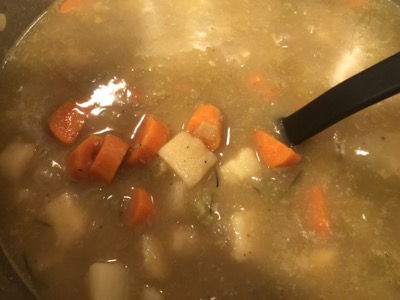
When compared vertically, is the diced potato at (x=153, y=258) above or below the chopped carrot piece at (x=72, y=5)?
below

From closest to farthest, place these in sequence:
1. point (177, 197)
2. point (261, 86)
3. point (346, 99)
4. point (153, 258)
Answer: point (346, 99), point (153, 258), point (177, 197), point (261, 86)

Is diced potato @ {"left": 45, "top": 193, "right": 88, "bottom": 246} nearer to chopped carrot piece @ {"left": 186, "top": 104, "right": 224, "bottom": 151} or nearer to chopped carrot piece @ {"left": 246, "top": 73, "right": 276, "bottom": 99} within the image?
chopped carrot piece @ {"left": 186, "top": 104, "right": 224, "bottom": 151}

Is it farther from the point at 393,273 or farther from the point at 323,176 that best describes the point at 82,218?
the point at 393,273

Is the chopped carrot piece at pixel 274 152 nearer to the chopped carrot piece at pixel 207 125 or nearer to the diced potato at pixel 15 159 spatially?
the chopped carrot piece at pixel 207 125

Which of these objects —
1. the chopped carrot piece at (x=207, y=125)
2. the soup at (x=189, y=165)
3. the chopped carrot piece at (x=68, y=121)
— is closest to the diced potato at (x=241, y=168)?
the soup at (x=189, y=165)

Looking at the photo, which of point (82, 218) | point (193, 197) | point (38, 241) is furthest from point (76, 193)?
point (193, 197)

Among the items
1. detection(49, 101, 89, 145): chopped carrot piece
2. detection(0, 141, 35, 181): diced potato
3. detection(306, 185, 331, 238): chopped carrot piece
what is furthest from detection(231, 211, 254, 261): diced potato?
detection(0, 141, 35, 181): diced potato

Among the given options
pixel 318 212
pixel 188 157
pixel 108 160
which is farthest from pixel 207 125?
pixel 318 212

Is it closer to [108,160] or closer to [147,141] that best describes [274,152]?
[147,141]
